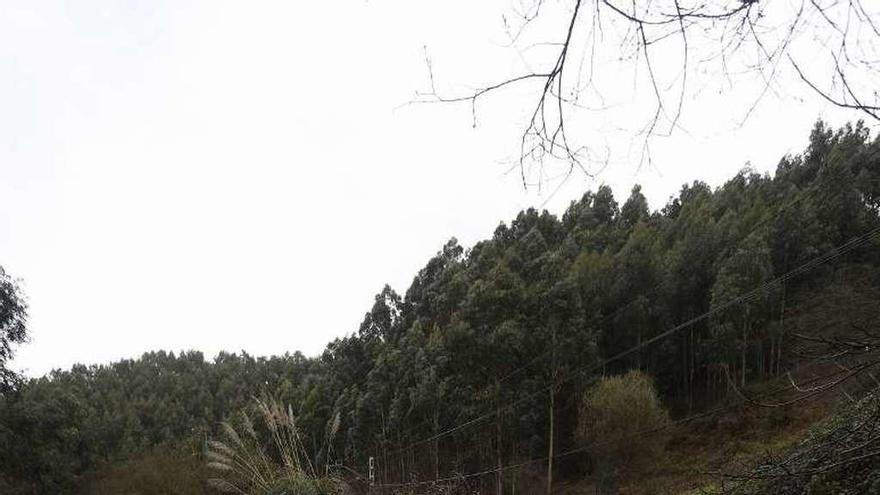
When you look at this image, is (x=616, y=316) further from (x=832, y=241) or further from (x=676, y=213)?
(x=676, y=213)

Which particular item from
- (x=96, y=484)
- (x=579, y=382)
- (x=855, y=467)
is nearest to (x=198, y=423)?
(x=96, y=484)

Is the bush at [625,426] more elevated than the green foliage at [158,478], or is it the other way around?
the green foliage at [158,478]

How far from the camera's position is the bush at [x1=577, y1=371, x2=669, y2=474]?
69.3ft

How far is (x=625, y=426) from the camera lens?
21328mm

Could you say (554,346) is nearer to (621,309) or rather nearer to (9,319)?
(621,309)

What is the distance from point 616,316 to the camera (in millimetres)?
29812

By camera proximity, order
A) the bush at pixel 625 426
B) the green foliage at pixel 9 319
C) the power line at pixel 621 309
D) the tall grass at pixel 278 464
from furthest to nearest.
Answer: the power line at pixel 621 309
the bush at pixel 625 426
the green foliage at pixel 9 319
the tall grass at pixel 278 464

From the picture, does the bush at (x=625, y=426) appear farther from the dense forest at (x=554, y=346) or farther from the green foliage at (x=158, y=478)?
the green foliage at (x=158, y=478)

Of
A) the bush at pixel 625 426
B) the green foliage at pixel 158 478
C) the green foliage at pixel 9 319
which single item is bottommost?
the bush at pixel 625 426

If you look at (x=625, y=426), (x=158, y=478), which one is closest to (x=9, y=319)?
(x=158, y=478)

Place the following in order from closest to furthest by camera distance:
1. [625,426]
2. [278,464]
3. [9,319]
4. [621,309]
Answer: [278,464], [9,319], [625,426], [621,309]

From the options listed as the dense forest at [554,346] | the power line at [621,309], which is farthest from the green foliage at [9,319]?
the power line at [621,309]

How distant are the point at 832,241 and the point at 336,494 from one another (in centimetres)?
2508

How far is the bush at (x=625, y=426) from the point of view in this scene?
21.1 m
